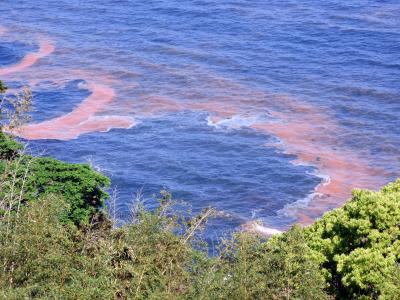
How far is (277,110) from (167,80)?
2136 cm

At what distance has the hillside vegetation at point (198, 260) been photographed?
3053 cm

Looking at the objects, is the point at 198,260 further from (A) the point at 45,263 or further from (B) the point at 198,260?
(A) the point at 45,263

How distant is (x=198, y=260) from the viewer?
3275 cm

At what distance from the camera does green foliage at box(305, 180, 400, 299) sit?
111ft

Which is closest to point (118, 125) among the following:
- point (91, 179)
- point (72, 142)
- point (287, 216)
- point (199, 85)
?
point (72, 142)

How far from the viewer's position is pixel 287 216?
7412cm

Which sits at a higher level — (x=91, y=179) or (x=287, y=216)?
(x=91, y=179)

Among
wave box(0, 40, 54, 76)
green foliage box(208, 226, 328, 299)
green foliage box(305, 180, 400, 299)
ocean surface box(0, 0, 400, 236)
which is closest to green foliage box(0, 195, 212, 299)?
green foliage box(208, 226, 328, 299)

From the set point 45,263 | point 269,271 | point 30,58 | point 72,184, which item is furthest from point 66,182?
point 30,58

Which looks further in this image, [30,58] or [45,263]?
[30,58]

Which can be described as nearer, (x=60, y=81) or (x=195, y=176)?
(x=195, y=176)

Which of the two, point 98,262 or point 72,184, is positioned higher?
point 98,262

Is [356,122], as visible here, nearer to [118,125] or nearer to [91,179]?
[118,125]

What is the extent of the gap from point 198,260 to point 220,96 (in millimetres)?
74547
